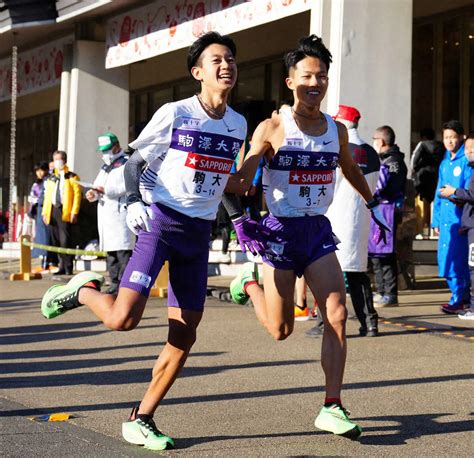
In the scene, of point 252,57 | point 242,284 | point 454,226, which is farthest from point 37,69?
point 242,284

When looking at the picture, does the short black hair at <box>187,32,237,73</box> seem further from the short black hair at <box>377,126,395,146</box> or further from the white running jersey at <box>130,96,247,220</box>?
the short black hair at <box>377,126,395,146</box>

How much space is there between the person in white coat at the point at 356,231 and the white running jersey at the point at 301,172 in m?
3.43

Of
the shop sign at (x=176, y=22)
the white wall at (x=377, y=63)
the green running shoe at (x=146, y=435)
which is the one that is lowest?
the green running shoe at (x=146, y=435)

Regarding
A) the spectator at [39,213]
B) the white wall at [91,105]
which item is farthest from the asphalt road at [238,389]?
the white wall at [91,105]

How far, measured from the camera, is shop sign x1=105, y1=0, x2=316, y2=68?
17.6 meters

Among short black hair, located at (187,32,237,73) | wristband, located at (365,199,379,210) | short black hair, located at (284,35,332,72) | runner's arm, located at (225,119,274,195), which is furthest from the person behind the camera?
wristband, located at (365,199,379,210)

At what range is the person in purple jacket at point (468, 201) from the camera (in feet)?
37.4

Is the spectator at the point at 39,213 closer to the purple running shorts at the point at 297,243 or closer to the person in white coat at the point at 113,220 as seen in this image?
the person in white coat at the point at 113,220

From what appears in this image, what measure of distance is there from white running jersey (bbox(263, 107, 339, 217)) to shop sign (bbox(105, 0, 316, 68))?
9.70 meters

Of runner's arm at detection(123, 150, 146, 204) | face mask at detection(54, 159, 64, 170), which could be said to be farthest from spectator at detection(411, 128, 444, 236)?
runner's arm at detection(123, 150, 146, 204)

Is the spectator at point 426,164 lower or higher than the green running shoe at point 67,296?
higher

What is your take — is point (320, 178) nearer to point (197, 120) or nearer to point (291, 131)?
point (291, 131)

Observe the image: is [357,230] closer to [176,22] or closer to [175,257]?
[175,257]

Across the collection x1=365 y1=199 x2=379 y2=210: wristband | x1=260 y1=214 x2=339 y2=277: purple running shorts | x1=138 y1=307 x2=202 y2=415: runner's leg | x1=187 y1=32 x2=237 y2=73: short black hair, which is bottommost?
x1=138 y1=307 x2=202 y2=415: runner's leg
